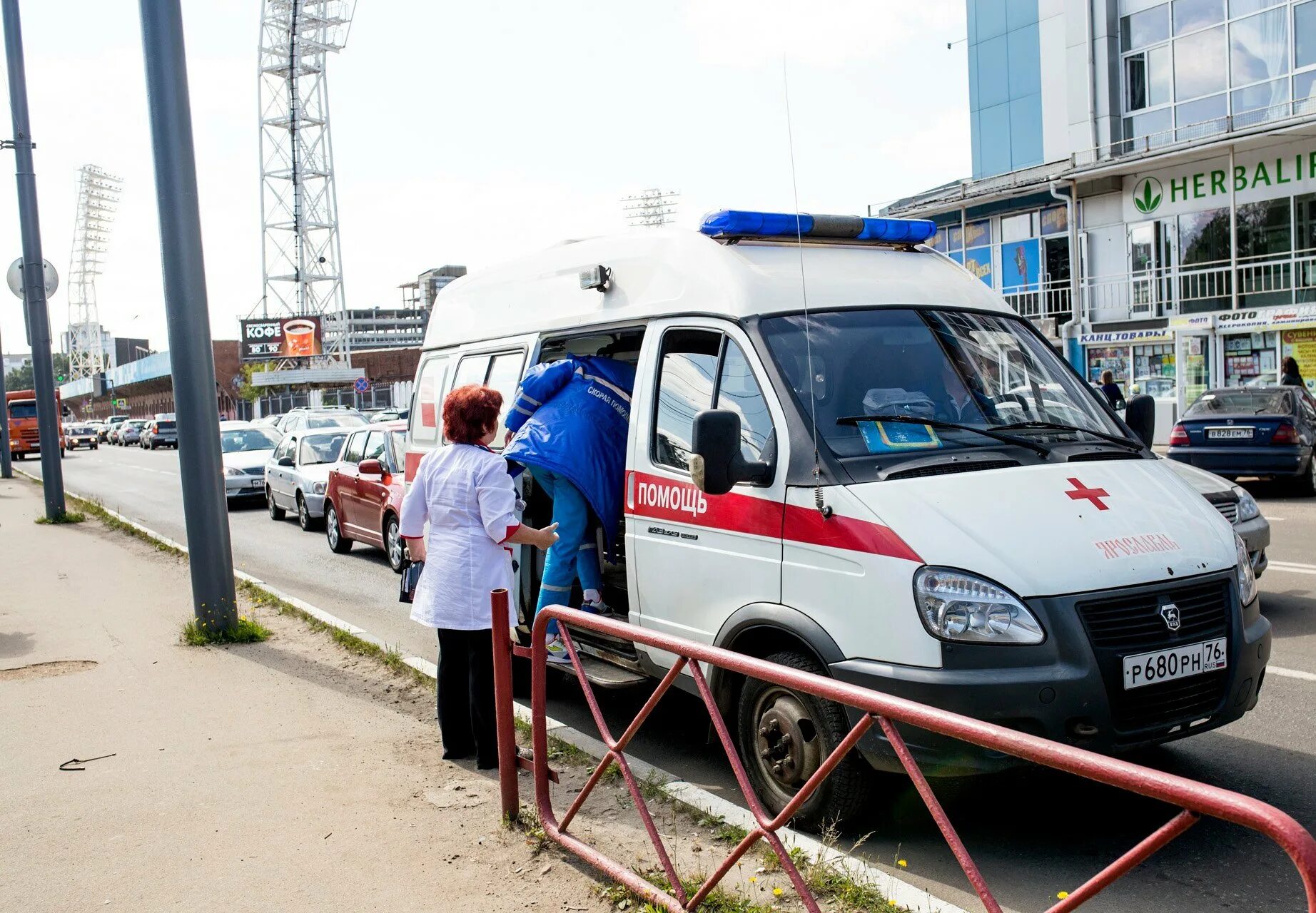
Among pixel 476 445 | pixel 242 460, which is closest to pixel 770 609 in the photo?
pixel 476 445

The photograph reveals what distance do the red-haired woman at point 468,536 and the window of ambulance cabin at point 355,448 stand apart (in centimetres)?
887

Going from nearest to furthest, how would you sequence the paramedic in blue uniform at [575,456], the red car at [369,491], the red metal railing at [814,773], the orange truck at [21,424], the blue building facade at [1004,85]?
1. the red metal railing at [814,773]
2. the paramedic in blue uniform at [575,456]
3. the red car at [369,491]
4. the blue building facade at [1004,85]
5. the orange truck at [21,424]

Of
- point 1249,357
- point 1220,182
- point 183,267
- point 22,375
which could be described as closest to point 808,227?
point 183,267

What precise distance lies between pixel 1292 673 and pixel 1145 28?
2433 cm

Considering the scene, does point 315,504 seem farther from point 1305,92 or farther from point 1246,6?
point 1246,6

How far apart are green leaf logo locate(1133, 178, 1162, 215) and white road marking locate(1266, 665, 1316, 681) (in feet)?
74.9

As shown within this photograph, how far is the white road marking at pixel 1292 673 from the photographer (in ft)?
21.0

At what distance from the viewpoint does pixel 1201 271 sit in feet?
85.1

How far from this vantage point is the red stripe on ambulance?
13.6ft

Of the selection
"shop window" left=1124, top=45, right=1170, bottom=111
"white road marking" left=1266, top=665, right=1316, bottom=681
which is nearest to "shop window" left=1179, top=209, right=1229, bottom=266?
"shop window" left=1124, top=45, right=1170, bottom=111

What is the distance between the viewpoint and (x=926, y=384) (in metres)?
4.95

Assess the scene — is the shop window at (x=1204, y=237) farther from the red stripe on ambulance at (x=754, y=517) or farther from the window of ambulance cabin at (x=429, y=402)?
the red stripe on ambulance at (x=754, y=517)

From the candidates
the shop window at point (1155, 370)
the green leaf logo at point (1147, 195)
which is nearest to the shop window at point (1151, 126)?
the green leaf logo at point (1147, 195)

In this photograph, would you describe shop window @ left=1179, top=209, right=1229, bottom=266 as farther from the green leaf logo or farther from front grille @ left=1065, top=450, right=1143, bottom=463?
front grille @ left=1065, top=450, right=1143, bottom=463
